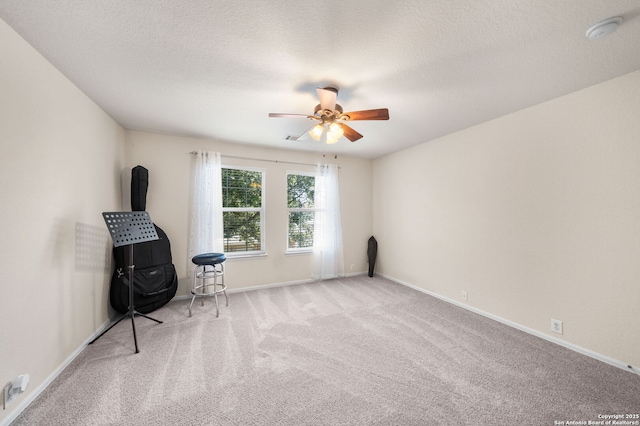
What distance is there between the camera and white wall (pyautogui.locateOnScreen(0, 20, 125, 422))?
4.74 ft

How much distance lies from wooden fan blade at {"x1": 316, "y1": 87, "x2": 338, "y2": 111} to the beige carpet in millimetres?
2180

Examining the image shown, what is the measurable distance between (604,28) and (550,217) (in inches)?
62.6

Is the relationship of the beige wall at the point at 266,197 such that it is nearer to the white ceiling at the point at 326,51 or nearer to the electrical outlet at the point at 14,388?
the white ceiling at the point at 326,51

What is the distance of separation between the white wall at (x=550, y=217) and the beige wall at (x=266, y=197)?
1.45m

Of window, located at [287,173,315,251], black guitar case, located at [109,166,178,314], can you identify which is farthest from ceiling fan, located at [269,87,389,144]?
black guitar case, located at [109,166,178,314]

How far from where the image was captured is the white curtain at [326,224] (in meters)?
4.35

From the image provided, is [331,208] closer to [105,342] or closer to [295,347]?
[295,347]

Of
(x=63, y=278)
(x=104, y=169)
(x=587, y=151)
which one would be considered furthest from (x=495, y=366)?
(x=104, y=169)

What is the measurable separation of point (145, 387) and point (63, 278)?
3.72ft

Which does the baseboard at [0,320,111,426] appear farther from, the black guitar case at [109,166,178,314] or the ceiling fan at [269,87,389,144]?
the ceiling fan at [269,87,389,144]

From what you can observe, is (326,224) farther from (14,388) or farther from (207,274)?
(14,388)

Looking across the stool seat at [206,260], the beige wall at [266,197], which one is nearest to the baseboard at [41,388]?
the stool seat at [206,260]

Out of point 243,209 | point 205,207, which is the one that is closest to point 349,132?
point 243,209

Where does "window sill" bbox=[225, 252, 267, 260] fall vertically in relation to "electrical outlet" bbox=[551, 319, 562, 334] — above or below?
above
